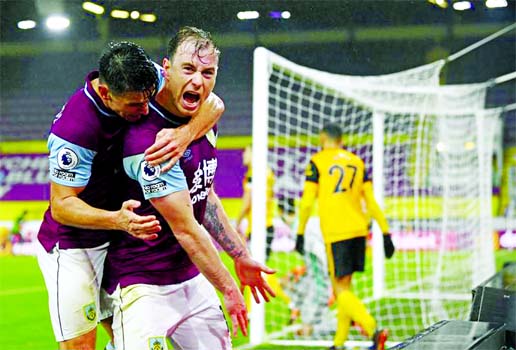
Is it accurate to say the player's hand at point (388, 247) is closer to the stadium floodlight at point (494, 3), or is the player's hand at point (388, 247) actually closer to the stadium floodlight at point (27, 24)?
the stadium floodlight at point (494, 3)

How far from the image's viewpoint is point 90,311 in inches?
103

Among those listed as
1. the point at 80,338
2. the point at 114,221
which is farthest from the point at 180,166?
the point at 80,338

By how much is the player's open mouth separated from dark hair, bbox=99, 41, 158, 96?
0.11 meters

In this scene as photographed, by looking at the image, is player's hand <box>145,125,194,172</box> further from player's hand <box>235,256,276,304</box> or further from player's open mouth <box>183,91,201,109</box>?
player's hand <box>235,256,276,304</box>

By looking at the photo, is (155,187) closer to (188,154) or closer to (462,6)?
(188,154)

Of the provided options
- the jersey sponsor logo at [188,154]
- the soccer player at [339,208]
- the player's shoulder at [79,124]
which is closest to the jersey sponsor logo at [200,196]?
the jersey sponsor logo at [188,154]

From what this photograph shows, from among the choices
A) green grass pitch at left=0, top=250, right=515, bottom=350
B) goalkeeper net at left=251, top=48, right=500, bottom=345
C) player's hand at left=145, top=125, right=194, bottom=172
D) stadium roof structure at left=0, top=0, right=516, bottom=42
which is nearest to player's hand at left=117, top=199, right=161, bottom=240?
player's hand at left=145, top=125, right=194, bottom=172

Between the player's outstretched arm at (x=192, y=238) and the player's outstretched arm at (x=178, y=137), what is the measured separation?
96 mm

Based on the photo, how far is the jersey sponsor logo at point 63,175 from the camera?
2.38 metres

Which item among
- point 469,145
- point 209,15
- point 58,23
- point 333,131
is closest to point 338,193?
point 333,131

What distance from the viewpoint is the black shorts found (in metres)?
4.51

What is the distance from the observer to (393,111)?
6660 mm

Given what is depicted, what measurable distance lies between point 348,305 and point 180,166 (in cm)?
228

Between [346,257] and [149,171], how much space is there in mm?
2438
